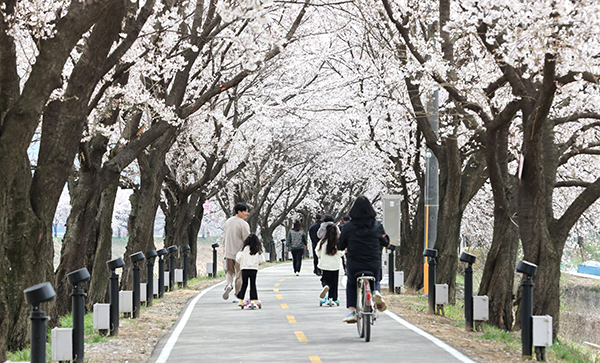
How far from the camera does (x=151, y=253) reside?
1501cm

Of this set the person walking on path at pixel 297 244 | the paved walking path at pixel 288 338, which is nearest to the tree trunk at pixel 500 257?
the paved walking path at pixel 288 338

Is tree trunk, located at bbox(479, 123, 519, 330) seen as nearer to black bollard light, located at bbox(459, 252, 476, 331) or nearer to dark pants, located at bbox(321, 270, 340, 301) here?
dark pants, located at bbox(321, 270, 340, 301)

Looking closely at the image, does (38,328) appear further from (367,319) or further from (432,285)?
(432,285)

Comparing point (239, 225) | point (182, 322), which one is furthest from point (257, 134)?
point (182, 322)

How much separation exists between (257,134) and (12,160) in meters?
27.1

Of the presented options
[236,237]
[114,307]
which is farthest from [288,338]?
[236,237]

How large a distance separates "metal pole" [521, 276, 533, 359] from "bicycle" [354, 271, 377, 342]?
2.02 m

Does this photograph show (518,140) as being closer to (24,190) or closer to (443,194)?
(443,194)

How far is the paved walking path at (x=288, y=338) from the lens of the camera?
966 cm

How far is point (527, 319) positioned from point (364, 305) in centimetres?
221

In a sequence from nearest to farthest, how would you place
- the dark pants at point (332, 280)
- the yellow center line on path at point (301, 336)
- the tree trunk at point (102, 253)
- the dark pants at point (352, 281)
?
the yellow center line on path at point (301, 336) < the dark pants at point (352, 281) < the dark pants at point (332, 280) < the tree trunk at point (102, 253)

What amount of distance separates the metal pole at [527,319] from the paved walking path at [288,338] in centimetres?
77

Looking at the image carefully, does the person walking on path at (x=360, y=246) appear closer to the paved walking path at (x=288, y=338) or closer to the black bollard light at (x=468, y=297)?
the paved walking path at (x=288, y=338)

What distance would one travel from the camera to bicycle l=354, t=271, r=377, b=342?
10.8 m
